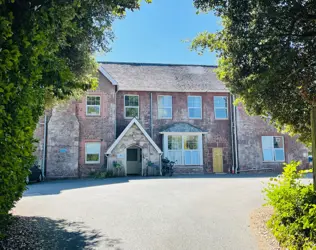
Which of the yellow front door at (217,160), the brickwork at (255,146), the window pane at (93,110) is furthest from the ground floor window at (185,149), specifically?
the window pane at (93,110)

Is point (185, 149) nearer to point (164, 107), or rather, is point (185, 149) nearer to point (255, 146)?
point (164, 107)

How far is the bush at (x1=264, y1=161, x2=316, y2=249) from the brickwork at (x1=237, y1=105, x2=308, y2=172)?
66.8ft

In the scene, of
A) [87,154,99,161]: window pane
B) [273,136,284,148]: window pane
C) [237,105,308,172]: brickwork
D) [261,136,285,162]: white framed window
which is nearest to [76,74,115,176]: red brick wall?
[87,154,99,161]: window pane

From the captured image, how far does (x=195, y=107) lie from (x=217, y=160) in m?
4.86

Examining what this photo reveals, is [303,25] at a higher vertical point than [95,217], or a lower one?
higher

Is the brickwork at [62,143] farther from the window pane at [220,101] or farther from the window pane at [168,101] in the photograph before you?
the window pane at [220,101]

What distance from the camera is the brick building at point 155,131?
24297 millimetres

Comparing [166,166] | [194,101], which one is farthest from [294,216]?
[194,101]

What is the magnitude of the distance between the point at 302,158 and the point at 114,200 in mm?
21588

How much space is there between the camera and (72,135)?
80.4 ft

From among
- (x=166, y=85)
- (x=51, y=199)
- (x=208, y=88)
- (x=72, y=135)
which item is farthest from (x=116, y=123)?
(x=51, y=199)

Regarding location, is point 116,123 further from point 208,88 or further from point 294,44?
point 294,44

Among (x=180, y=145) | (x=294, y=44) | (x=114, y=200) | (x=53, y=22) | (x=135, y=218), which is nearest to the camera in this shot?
(x=53, y=22)

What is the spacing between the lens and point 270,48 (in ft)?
23.4
